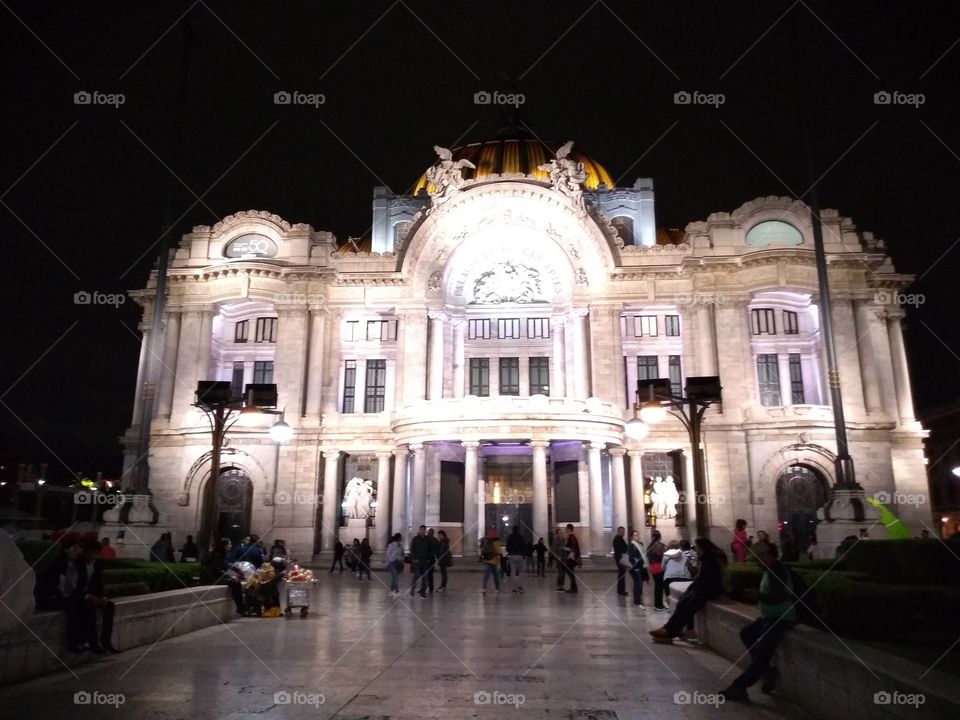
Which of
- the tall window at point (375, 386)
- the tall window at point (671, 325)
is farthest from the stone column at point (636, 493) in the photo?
the tall window at point (375, 386)

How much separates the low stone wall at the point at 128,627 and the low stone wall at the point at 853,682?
922 cm

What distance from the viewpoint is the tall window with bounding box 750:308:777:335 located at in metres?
39.9

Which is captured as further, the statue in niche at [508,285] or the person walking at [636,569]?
the statue in niche at [508,285]

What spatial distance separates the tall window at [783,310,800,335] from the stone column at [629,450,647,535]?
11.4 m

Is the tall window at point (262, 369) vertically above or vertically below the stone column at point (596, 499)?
above

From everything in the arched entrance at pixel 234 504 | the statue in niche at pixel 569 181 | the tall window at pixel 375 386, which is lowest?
the arched entrance at pixel 234 504

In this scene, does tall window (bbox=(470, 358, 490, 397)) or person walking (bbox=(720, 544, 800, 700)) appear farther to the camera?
tall window (bbox=(470, 358, 490, 397))

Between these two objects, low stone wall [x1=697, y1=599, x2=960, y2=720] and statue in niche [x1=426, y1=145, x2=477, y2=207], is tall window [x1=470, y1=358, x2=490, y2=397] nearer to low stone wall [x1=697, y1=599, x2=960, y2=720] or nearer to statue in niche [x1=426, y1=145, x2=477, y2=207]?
statue in niche [x1=426, y1=145, x2=477, y2=207]

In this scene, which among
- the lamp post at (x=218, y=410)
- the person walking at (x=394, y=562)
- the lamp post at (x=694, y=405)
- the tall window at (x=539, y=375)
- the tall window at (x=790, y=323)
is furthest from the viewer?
the tall window at (x=539, y=375)

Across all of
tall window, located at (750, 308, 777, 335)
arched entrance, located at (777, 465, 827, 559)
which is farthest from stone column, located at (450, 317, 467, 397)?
arched entrance, located at (777, 465, 827, 559)

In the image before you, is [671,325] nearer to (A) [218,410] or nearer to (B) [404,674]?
(A) [218,410]

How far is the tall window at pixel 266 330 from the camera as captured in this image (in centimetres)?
4216

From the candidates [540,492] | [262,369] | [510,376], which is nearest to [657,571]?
[540,492]

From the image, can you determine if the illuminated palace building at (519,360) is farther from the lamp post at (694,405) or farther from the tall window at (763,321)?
the lamp post at (694,405)
